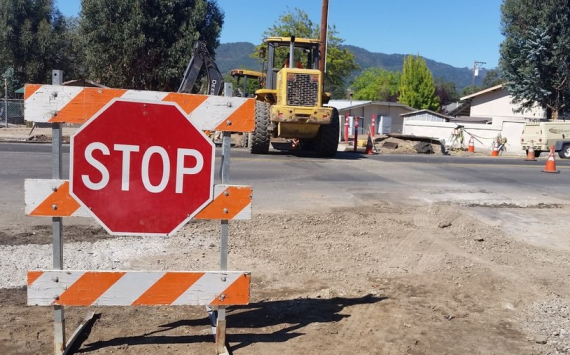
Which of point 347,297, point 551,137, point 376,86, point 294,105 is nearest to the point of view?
point 347,297

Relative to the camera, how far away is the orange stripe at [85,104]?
4156 mm

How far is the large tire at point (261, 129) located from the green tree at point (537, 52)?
2647 centimetres

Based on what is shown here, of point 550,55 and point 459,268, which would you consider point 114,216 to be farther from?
point 550,55

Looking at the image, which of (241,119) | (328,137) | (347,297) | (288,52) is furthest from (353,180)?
(241,119)

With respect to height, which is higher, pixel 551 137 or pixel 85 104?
pixel 85 104

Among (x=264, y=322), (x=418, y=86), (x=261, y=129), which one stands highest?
(x=418, y=86)

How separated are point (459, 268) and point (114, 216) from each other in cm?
429

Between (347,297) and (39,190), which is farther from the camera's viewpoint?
(347,297)

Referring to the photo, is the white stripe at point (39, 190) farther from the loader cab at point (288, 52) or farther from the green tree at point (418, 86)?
the green tree at point (418, 86)

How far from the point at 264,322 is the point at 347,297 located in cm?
102

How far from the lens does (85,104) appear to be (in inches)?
165

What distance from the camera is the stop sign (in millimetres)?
4047

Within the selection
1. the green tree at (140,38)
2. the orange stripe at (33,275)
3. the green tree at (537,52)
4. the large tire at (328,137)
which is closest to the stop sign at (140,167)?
the orange stripe at (33,275)

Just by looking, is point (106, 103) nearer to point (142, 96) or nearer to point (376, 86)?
point (142, 96)
